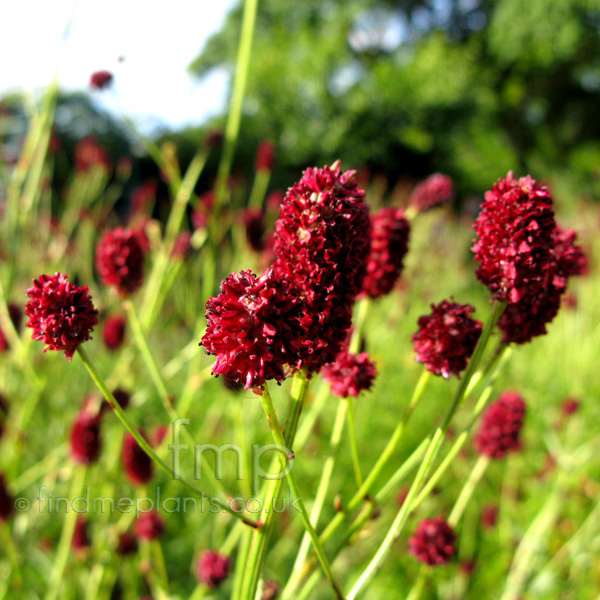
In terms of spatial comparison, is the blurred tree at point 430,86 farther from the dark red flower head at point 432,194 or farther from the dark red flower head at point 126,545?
the dark red flower head at point 126,545

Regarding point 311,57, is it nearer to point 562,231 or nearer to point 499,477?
point 499,477

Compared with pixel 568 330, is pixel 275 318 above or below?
below

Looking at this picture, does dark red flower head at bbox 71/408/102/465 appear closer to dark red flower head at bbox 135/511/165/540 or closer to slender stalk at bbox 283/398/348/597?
dark red flower head at bbox 135/511/165/540

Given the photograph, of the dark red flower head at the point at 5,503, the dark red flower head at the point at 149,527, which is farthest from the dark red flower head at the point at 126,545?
the dark red flower head at the point at 5,503

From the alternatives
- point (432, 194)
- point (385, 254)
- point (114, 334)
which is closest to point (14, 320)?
point (114, 334)

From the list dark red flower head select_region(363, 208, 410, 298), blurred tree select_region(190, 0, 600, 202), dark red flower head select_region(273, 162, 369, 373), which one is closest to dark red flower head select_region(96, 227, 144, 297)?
dark red flower head select_region(363, 208, 410, 298)

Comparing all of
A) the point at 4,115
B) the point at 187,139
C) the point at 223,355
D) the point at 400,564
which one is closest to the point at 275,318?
the point at 223,355
